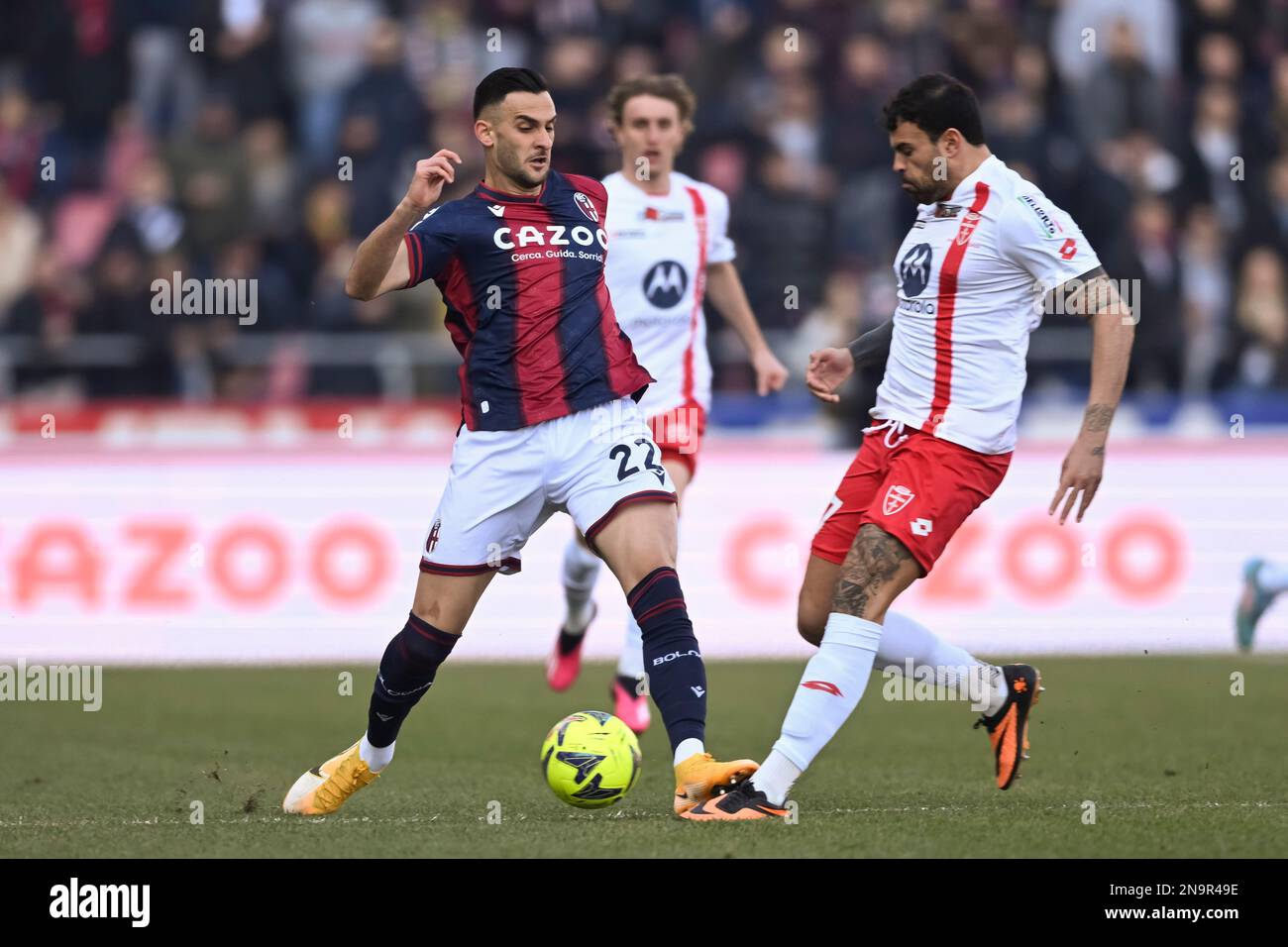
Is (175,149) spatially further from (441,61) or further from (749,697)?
(749,697)

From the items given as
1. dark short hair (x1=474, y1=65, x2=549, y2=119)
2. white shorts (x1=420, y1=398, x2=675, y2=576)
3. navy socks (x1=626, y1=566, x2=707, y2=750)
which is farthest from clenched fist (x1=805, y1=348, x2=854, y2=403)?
dark short hair (x1=474, y1=65, x2=549, y2=119)

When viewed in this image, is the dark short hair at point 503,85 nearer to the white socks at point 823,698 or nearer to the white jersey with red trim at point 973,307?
the white jersey with red trim at point 973,307

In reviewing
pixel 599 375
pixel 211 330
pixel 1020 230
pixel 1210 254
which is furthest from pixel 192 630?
pixel 1210 254

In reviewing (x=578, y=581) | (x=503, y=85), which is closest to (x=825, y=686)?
(x=503, y=85)

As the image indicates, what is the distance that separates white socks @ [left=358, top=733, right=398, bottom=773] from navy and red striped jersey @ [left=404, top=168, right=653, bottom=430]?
118cm

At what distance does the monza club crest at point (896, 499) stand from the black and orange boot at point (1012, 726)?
3.26ft

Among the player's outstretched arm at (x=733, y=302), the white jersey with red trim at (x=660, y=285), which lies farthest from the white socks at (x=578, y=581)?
the player's outstretched arm at (x=733, y=302)

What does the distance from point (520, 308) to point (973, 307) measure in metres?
1.59

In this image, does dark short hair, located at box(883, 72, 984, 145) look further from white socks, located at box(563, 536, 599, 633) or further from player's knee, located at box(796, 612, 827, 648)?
white socks, located at box(563, 536, 599, 633)

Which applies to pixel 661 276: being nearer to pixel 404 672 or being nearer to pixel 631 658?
pixel 631 658

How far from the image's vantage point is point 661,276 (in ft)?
31.6

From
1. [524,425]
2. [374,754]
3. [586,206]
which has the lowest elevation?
[374,754]

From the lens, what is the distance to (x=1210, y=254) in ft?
54.6

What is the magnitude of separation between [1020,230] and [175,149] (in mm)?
11539
